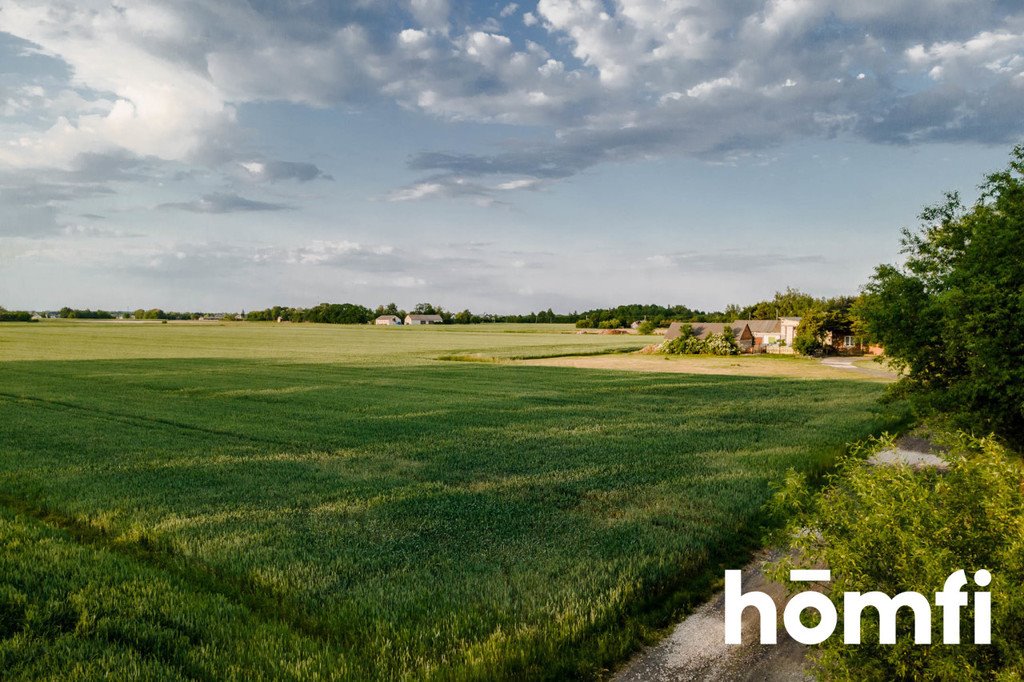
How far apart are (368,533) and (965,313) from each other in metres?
14.4

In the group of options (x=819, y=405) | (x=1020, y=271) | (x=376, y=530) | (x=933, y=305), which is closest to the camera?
(x=376, y=530)

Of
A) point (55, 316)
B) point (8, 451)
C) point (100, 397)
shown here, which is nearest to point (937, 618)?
point (8, 451)

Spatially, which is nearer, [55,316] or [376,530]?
[376,530]

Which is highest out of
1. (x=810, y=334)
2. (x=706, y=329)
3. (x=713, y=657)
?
(x=706, y=329)

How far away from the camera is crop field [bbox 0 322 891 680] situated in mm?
6145

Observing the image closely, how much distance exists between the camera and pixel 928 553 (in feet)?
14.9

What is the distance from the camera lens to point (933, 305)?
48.1ft

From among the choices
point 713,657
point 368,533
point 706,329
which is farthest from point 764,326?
point 713,657

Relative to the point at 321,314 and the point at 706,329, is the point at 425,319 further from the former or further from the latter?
the point at 706,329

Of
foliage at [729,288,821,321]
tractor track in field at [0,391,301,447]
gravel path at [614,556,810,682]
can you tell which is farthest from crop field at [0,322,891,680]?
foliage at [729,288,821,321]

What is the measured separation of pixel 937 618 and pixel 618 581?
379 cm

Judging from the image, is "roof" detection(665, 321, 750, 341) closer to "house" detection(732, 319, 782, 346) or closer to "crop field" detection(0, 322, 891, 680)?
"house" detection(732, 319, 782, 346)

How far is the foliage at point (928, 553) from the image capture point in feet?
14.3

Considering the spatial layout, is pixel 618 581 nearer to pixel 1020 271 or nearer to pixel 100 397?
pixel 1020 271
